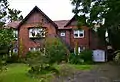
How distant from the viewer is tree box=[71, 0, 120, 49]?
4113 centimetres

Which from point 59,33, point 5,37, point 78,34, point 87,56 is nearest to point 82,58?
point 87,56

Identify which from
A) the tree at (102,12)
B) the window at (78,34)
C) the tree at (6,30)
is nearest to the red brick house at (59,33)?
the window at (78,34)

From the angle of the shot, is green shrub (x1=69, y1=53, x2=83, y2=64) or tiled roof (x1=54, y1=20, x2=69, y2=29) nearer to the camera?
green shrub (x1=69, y1=53, x2=83, y2=64)

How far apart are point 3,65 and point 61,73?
17.9 meters

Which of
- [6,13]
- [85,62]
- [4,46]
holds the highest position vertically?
[6,13]

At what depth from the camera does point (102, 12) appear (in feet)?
140

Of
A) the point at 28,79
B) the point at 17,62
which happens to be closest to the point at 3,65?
the point at 28,79

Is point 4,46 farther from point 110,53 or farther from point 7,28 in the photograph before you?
point 110,53

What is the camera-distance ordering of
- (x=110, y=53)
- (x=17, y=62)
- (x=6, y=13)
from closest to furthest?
(x=6, y=13) < (x=17, y=62) < (x=110, y=53)

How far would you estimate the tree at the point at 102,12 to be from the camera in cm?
4113

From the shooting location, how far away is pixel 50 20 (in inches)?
2306

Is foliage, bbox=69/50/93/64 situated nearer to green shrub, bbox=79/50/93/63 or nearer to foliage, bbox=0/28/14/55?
green shrub, bbox=79/50/93/63

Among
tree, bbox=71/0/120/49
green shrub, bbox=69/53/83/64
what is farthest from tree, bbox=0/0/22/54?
green shrub, bbox=69/53/83/64

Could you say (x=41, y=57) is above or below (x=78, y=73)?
above
